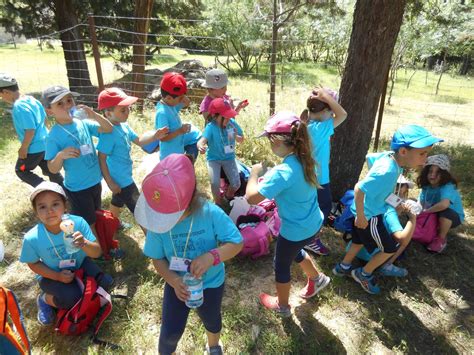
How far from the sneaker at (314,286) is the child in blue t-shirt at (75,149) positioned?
1.95m

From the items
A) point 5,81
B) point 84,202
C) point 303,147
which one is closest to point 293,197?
point 303,147

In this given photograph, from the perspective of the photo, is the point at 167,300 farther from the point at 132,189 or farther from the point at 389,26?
the point at 389,26

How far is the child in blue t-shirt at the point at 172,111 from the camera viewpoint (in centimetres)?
322

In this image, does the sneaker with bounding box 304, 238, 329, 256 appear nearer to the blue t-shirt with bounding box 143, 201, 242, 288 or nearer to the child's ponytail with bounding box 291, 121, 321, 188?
the child's ponytail with bounding box 291, 121, 321, 188

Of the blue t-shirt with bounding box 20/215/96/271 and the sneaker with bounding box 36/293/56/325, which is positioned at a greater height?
the blue t-shirt with bounding box 20/215/96/271

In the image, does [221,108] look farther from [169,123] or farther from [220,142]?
[169,123]

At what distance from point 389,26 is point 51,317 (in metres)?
3.81

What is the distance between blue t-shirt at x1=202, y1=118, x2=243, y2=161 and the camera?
363cm

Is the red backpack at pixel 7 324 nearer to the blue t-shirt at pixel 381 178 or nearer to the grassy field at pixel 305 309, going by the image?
the grassy field at pixel 305 309

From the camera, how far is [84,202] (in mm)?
3064

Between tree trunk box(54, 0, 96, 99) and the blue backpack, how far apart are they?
24.9 feet

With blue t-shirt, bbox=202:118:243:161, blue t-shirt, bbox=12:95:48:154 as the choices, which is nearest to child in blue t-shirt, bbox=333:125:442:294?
blue t-shirt, bbox=202:118:243:161

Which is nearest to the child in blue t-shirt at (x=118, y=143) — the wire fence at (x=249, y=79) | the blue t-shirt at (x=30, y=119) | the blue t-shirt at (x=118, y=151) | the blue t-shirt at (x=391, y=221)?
the blue t-shirt at (x=118, y=151)

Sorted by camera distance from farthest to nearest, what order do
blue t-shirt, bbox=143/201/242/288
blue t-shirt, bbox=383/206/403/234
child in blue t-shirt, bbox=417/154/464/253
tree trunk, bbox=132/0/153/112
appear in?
1. tree trunk, bbox=132/0/153/112
2. child in blue t-shirt, bbox=417/154/464/253
3. blue t-shirt, bbox=383/206/403/234
4. blue t-shirt, bbox=143/201/242/288
